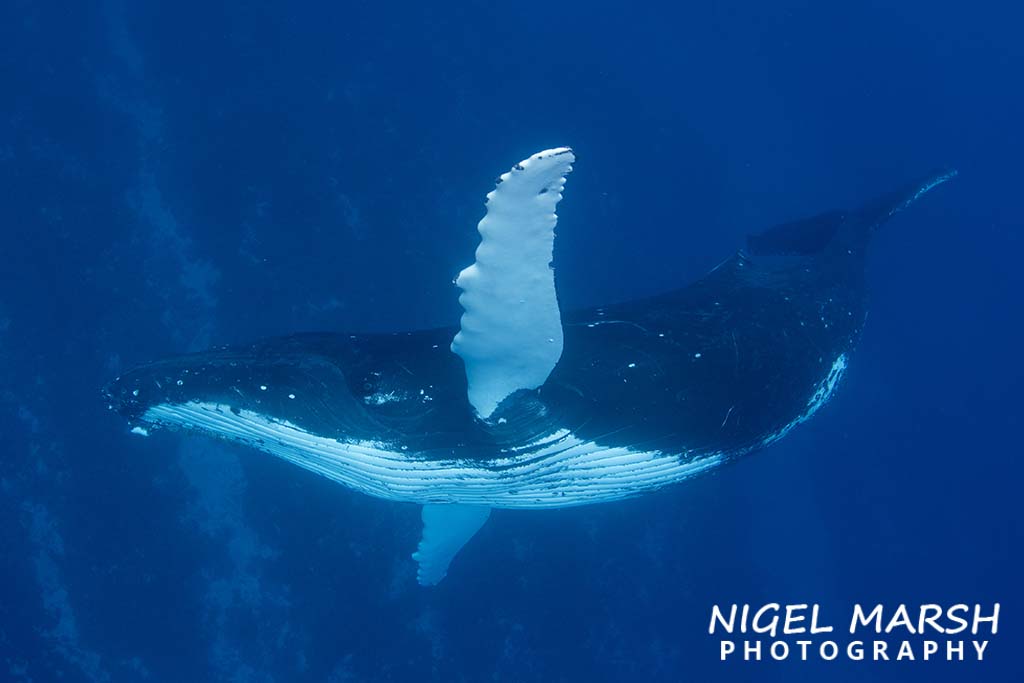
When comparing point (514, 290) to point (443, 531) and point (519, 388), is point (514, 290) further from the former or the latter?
point (443, 531)

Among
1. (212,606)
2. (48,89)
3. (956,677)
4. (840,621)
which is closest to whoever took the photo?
(212,606)

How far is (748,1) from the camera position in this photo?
30109 millimetres

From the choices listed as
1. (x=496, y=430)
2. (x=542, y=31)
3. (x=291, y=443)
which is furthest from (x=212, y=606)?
(x=542, y=31)

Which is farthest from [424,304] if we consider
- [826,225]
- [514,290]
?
[514,290]

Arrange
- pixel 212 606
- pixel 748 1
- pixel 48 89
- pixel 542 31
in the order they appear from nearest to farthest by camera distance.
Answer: pixel 212 606, pixel 48 89, pixel 542 31, pixel 748 1

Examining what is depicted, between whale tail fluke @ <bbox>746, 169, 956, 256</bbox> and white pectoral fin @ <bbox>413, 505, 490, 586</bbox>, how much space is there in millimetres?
7296

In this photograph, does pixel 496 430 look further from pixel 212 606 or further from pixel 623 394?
pixel 212 606

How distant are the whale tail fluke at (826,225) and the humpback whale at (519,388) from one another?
4757mm

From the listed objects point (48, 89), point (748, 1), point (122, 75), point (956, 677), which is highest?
point (748, 1)

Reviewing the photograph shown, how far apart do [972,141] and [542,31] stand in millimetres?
19808

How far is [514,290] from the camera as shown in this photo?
13.4 feet

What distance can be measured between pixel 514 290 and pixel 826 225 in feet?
32.8

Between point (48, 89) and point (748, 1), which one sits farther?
point (748, 1)

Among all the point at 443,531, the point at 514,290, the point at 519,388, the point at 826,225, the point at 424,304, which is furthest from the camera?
the point at 424,304
